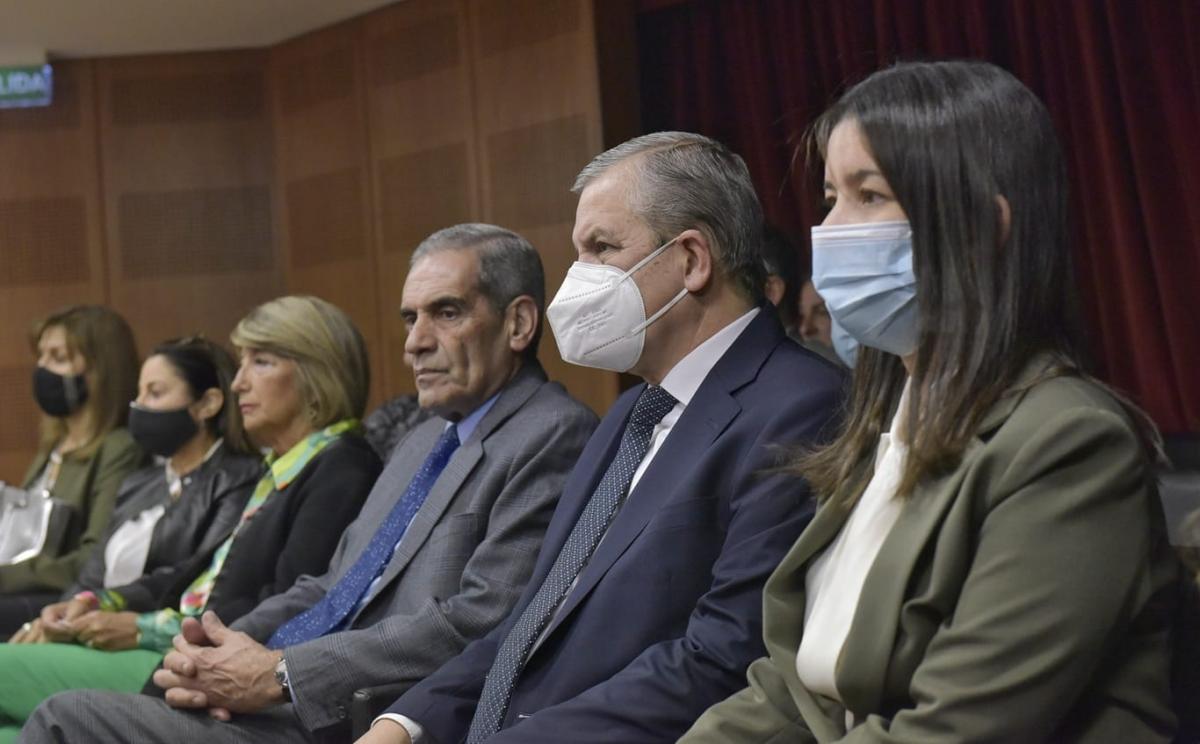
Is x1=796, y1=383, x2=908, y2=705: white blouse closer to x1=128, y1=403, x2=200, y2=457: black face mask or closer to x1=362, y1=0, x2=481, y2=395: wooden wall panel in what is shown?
x1=128, y1=403, x2=200, y2=457: black face mask

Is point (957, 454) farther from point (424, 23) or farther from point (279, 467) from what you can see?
point (424, 23)

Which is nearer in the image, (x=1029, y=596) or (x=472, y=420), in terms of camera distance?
(x=1029, y=596)

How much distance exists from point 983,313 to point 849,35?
3290mm

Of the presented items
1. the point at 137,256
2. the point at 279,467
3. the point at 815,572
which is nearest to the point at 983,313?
the point at 815,572

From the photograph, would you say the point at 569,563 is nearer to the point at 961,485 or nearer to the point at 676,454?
the point at 676,454

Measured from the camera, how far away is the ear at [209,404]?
4.13m

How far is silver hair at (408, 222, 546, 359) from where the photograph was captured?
2973 mm

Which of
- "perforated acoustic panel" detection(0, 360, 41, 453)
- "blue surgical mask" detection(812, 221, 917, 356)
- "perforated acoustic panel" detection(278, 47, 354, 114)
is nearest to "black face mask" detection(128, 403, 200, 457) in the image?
"perforated acoustic panel" detection(278, 47, 354, 114)

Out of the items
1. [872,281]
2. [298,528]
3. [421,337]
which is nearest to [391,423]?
[298,528]

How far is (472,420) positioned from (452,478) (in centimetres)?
16

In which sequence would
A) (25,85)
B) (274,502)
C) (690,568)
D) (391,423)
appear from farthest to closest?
1. (25,85)
2. (391,423)
3. (274,502)
4. (690,568)

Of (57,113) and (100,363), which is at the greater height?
(57,113)

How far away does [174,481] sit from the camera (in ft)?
13.5

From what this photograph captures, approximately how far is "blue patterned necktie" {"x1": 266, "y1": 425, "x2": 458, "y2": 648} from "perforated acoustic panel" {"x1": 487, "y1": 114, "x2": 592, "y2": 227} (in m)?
2.39
